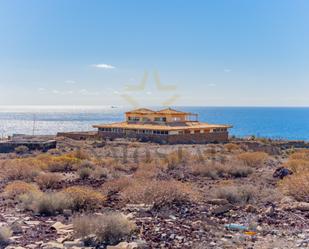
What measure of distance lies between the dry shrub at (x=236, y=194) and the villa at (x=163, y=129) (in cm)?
2938

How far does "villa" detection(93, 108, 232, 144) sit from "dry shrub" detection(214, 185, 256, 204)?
2938cm

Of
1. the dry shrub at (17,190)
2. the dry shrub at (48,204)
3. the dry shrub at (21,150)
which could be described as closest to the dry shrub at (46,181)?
the dry shrub at (17,190)

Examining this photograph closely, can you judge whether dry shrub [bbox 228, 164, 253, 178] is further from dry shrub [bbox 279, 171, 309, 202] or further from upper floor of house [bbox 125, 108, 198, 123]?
upper floor of house [bbox 125, 108, 198, 123]

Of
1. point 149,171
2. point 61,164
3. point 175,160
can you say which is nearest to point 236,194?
point 149,171

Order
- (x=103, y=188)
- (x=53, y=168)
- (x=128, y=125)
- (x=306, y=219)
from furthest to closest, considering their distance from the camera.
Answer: (x=128, y=125) → (x=53, y=168) → (x=103, y=188) → (x=306, y=219)

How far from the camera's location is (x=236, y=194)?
12914mm

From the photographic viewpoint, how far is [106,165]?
21172 millimetres

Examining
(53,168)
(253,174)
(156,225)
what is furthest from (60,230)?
(253,174)

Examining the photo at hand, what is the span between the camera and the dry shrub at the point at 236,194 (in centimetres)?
1283

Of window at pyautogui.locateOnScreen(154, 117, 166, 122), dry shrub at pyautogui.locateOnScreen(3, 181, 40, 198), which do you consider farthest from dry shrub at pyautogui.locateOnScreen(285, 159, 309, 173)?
window at pyautogui.locateOnScreen(154, 117, 166, 122)

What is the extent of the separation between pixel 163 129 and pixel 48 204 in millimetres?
33162

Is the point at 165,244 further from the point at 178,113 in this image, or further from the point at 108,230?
the point at 178,113

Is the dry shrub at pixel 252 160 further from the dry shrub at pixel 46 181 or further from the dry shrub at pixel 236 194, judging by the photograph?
the dry shrub at pixel 46 181

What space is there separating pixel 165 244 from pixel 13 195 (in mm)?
6577
